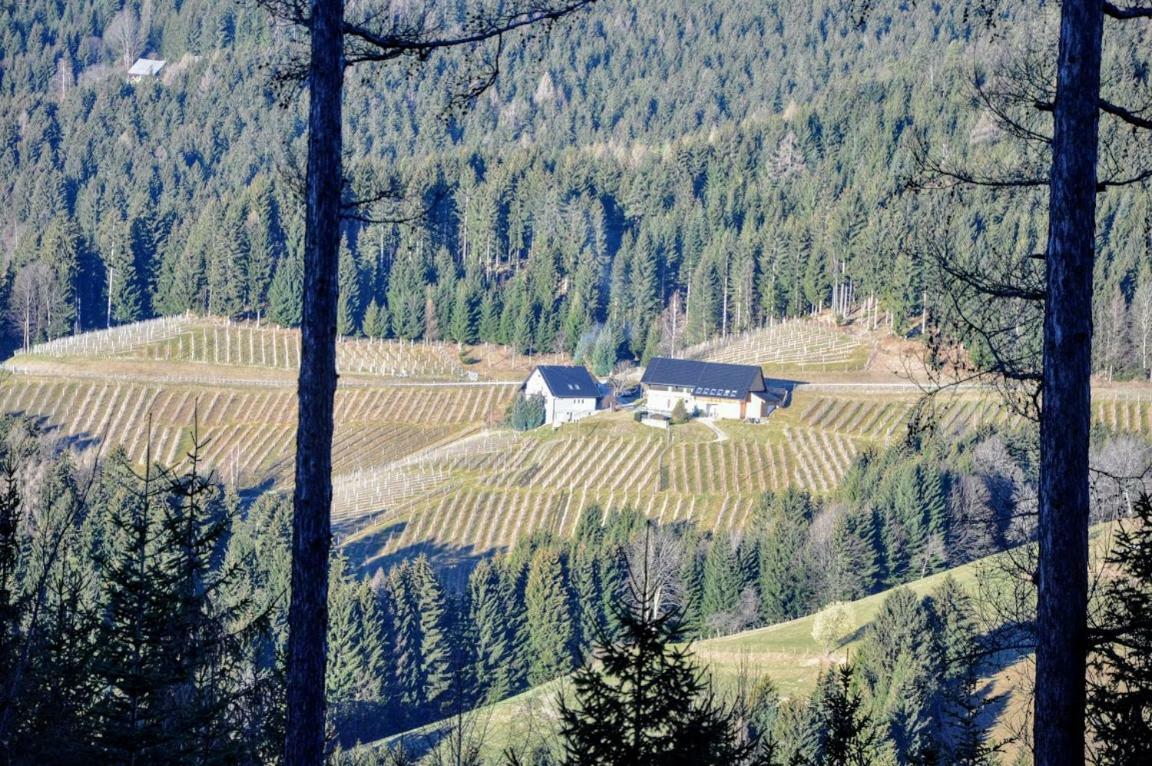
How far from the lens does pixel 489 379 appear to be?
109250 mm

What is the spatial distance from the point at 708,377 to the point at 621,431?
8177mm

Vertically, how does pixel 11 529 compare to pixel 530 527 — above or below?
above

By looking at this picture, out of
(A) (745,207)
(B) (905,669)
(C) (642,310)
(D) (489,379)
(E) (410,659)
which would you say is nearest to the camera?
(B) (905,669)

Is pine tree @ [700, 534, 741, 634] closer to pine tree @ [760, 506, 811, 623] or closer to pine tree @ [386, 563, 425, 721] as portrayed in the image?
pine tree @ [760, 506, 811, 623]

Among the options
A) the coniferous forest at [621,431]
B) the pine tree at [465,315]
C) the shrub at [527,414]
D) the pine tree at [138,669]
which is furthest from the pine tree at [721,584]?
the pine tree at [465,315]

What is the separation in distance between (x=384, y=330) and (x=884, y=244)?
156ft

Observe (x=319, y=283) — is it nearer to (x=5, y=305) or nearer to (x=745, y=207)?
(x=5, y=305)

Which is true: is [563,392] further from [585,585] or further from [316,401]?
[316,401]

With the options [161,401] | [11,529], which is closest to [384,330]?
[161,401]

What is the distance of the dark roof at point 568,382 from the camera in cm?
9562

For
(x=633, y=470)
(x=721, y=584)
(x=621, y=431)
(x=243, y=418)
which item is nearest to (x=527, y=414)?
(x=621, y=431)

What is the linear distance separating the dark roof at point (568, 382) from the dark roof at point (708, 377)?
551 cm

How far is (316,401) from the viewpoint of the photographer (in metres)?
7.81

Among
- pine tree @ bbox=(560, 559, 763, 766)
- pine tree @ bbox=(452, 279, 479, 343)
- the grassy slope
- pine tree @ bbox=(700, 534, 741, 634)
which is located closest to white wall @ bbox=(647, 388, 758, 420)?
pine tree @ bbox=(700, 534, 741, 634)
